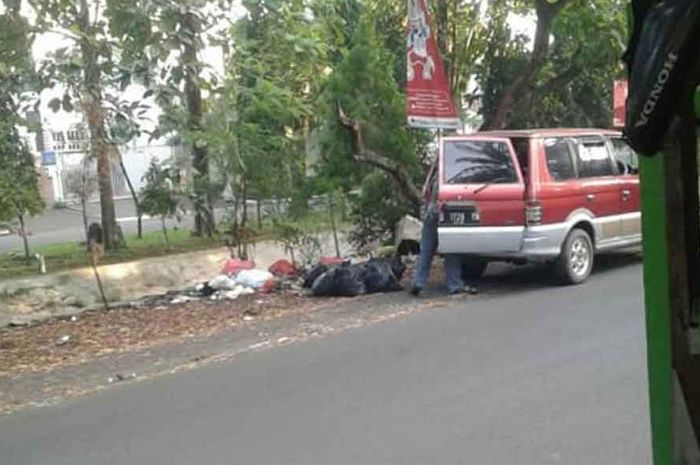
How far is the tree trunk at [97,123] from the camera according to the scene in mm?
8016

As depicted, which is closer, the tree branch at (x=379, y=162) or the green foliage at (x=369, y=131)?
the tree branch at (x=379, y=162)

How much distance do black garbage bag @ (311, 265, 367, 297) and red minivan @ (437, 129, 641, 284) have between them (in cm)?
130

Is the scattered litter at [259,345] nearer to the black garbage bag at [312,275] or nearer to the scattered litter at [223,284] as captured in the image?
the black garbage bag at [312,275]

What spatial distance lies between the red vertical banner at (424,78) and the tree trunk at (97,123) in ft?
14.5

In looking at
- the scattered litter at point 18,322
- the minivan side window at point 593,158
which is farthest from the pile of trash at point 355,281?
the scattered litter at point 18,322

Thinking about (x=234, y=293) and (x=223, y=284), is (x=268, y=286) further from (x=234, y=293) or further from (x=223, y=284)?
(x=223, y=284)

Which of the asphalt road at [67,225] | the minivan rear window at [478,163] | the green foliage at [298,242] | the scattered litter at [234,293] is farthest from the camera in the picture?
the asphalt road at [67,225]

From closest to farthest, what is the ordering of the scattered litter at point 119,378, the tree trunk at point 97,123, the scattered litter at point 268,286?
the tree trunk at point 97,123
the scattered litter at point 119,378
the scattered litter at point 268,286

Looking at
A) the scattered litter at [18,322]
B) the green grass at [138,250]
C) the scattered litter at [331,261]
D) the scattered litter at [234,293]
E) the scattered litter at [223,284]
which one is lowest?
the scattered litter at [18,322]

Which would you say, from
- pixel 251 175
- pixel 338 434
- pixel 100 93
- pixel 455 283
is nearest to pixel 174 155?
pixel 251 175

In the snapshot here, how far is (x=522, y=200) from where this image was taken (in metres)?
11.3

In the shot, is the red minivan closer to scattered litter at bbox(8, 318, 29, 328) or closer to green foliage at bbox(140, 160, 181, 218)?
scattered litter at bbox(8, 318, 29, 328)

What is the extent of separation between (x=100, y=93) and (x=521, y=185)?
17.5ft

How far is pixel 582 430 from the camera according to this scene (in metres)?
5.56
